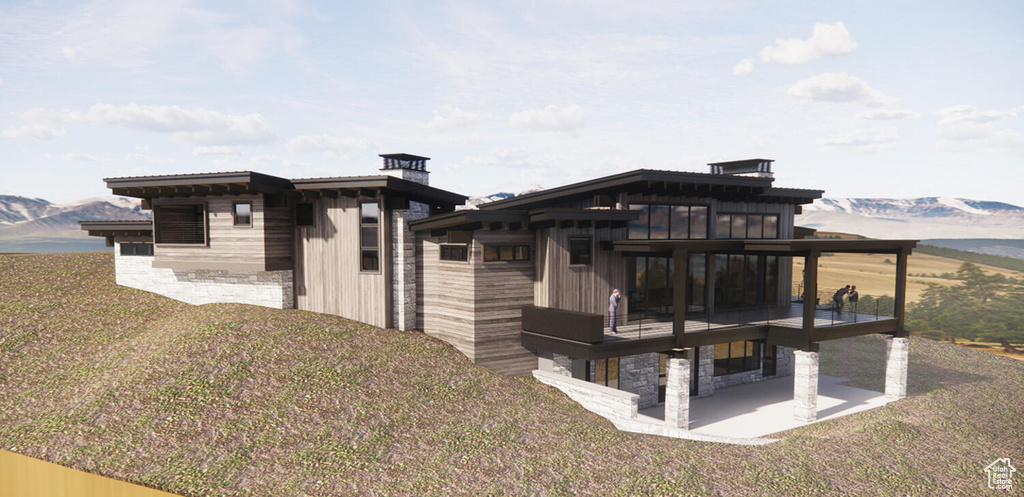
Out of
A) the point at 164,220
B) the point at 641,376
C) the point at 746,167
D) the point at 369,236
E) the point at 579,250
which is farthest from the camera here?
the point at 746,167

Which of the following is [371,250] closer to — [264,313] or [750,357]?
[264,313]

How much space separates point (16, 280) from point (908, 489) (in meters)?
33.3

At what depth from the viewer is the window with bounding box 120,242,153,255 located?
25047 mm

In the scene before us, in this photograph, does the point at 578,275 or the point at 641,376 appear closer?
the point at 578,275

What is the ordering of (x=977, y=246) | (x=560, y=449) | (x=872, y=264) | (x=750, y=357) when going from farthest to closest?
1. (x=977, y=246)
2. (x=872, y=264)
3. (x=750, y=357)
4. (x=560, y=449)

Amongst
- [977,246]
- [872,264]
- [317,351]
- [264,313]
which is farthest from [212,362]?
[977,246]

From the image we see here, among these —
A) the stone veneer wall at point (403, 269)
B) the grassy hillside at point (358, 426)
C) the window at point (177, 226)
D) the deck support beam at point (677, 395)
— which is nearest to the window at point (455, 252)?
the stone veneer wall at point (403, 269)

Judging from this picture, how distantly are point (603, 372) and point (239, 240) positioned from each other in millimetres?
14876

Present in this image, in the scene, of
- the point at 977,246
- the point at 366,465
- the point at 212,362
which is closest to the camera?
the point at 366,465

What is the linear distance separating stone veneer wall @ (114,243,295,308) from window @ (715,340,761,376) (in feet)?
57.8

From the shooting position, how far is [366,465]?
40.0 feet

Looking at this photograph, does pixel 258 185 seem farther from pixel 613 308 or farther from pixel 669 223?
pixel 669 223

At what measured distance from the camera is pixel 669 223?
21.0 m

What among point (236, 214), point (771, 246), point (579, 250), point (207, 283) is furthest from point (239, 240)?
point (771, 246)
